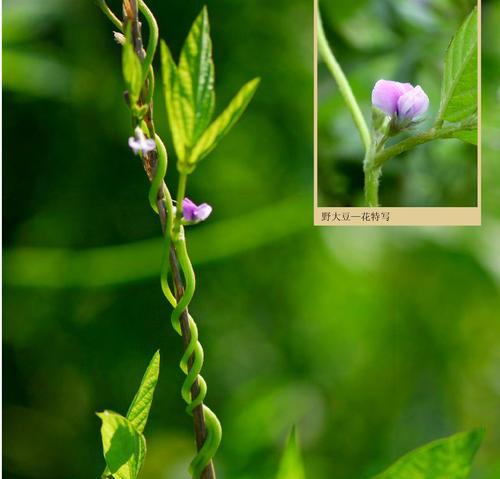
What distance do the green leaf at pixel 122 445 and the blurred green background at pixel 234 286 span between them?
17.7 inches

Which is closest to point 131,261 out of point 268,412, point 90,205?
point 90,205

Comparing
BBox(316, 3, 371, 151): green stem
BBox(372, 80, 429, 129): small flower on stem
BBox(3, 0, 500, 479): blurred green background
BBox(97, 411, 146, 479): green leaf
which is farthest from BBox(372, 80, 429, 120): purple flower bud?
BBox(97, 411, 146, 479): green leaf

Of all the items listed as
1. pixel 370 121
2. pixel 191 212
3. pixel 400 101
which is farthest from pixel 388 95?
pixel 191 212

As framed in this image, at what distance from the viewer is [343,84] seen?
832 millimetres

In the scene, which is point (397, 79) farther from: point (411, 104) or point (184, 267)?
point (184, 267)

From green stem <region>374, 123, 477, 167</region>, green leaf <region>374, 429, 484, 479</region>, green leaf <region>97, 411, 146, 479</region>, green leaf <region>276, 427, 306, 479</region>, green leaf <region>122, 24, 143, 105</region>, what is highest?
green leaf <region>122, 24, 143, 105</region>

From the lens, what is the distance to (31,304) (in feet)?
3.16

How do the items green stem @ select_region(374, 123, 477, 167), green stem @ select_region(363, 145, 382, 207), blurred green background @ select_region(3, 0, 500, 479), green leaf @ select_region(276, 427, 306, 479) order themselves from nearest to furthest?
green leaf @ select_region(276, 427, 306, 479), green stem @ select_region(374, 123, 477, 167), green stem @ select_region(363, 145, 382, 207), blurred green background @ select_region(3, 0, 500, 479)

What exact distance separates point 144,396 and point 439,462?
0.15 metres

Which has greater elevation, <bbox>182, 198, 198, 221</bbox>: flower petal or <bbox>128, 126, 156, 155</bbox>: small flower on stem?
<bbox>128, 126, 156, 155</bbox>: small flower on stem

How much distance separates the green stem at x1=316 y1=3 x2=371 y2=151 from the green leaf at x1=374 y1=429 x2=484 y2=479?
0.38 meters

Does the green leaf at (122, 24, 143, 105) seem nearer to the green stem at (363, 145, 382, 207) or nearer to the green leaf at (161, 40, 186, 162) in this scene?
the green leaf at (161, 40, 186, 162)

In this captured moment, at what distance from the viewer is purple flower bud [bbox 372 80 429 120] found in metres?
0.64

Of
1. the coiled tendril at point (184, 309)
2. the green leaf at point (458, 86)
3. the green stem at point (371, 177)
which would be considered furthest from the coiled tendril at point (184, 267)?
the green stem at point (371, 177)
